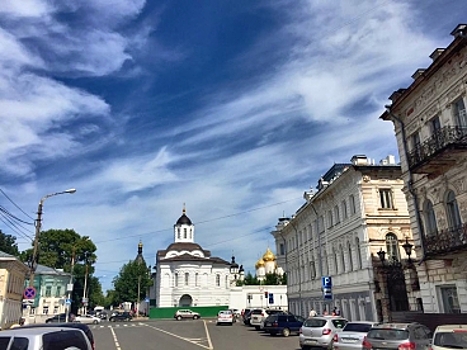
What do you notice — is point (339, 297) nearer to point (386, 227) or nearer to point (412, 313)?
point (386, 227)

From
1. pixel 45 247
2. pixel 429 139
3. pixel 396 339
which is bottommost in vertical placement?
pixel 396 339

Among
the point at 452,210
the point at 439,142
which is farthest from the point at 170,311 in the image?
the point at 439,142

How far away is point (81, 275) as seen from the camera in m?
70.1

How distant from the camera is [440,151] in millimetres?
16094

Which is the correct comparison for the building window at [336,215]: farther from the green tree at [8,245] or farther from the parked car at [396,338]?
the green tree at [8,245]

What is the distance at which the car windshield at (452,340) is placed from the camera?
939 cm

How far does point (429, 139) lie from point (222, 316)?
30851 millimetres

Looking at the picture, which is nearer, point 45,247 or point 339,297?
point 339,297

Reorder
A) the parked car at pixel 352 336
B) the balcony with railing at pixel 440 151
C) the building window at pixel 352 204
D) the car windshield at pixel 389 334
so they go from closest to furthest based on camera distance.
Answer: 1. the car windshield at pixel 389 334
2. the parked car at pixel 352 336
3. the balcony with railing at pixel 440 151
4. the building window at pixel 352 204

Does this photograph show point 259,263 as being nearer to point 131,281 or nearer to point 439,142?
point 131,281

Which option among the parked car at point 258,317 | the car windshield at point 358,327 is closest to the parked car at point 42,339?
the car windshield at point 358,327

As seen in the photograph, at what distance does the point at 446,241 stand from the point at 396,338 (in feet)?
21.6

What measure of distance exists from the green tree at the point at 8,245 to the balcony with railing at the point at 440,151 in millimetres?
79839

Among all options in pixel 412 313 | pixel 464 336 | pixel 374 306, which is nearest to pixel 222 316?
pixel 374 306
